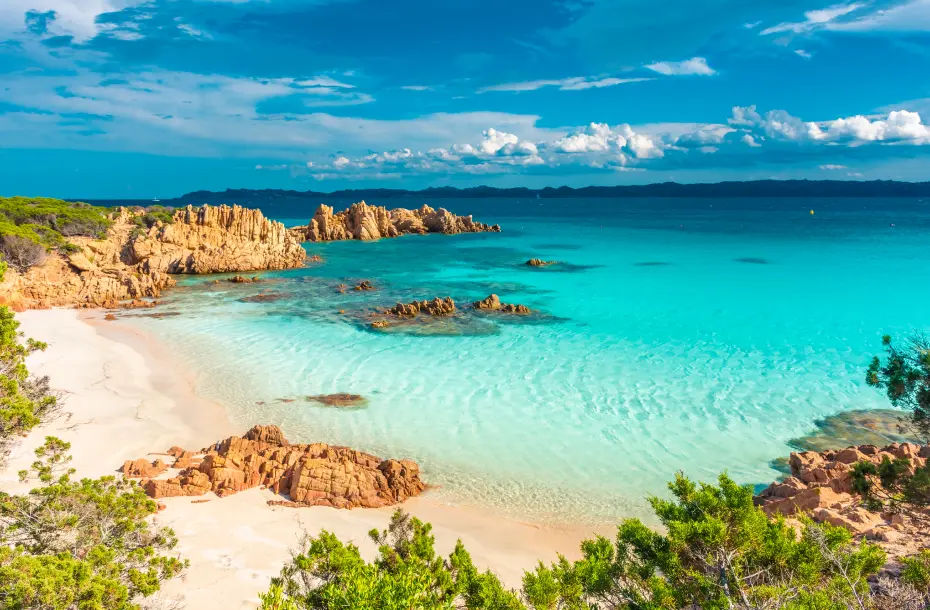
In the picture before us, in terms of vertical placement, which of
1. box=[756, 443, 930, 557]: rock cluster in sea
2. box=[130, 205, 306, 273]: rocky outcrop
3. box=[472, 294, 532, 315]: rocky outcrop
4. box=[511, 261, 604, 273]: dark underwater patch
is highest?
box=[130, 205, 306, 273]: rocky outcrop

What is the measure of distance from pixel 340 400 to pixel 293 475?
529 centimetres

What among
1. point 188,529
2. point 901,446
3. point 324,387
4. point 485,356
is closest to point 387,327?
point 485,356

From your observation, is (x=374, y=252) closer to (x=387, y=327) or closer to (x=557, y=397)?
(x=387, y=327)

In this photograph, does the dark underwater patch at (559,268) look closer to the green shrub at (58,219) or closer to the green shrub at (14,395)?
the green shrub at (58,219)

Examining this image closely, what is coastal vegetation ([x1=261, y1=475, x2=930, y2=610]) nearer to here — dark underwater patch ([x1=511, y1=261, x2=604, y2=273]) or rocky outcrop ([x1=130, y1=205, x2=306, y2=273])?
dark underwater patch ([x1=511, y1=261, x2=604, y2=273])

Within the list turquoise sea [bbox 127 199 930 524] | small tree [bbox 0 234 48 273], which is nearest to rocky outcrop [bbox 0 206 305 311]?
small tree [bbox 0 234 48 273]

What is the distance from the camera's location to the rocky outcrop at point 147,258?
30094 millimetres

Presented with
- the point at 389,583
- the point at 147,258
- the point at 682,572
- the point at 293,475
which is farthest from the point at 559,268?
the point at 389,583

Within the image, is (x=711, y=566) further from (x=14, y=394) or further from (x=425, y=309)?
(x=425, y=309)

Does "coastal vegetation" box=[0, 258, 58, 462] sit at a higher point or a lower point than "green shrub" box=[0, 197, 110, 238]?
lower

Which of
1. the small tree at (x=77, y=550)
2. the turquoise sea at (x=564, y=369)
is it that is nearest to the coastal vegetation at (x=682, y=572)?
the small tree at (x=77, y=550)

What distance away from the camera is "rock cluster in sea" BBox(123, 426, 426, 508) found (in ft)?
35.8

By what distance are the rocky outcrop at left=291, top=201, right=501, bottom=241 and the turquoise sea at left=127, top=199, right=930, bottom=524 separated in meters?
31.8

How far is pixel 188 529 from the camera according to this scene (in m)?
9.57
